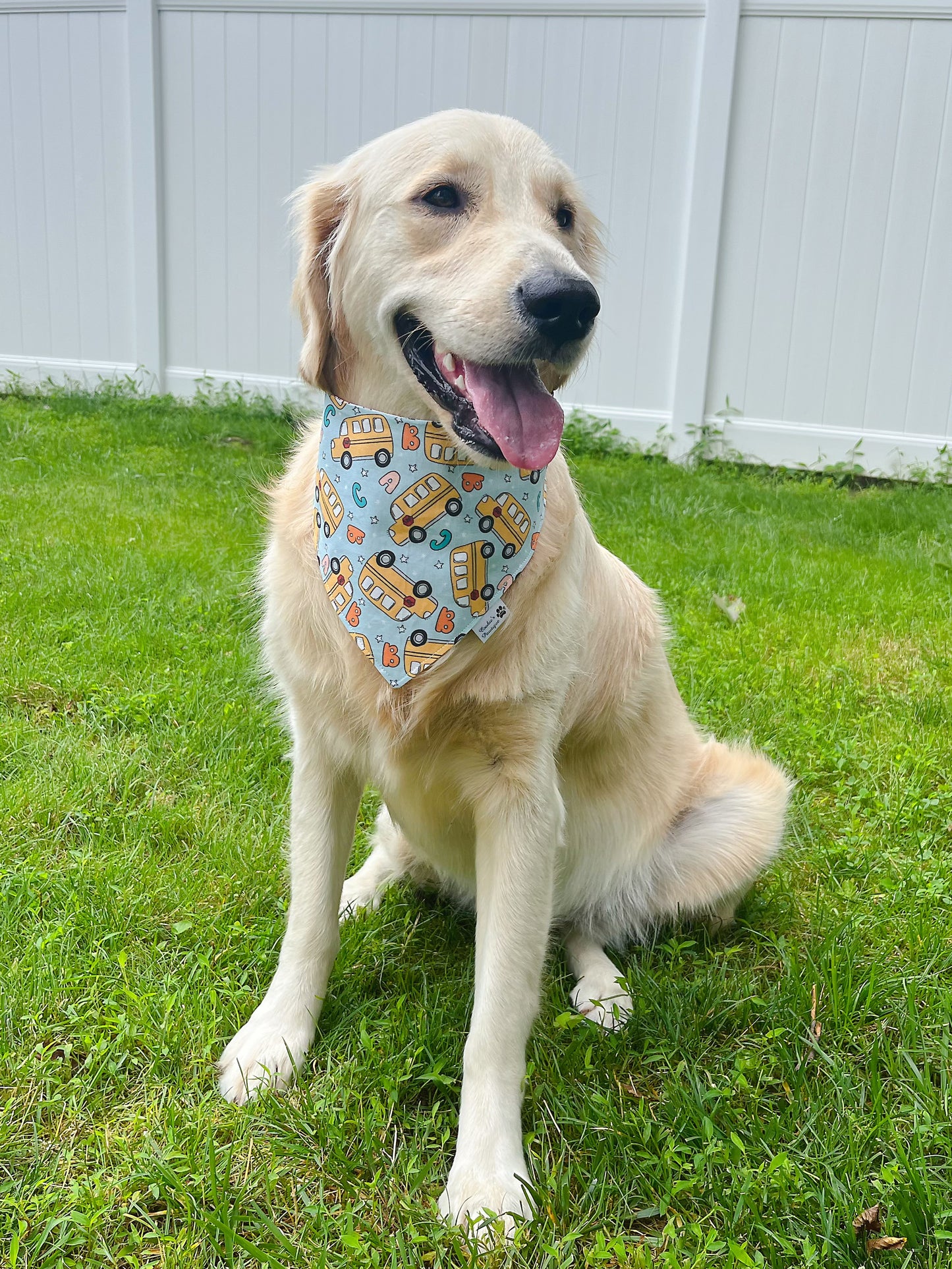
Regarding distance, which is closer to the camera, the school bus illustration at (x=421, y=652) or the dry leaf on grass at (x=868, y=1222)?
the dry leaf on grass at (x=868, y=1222)

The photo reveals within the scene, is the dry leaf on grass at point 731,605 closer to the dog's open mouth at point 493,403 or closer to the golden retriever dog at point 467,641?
the golden retriever dog at point 467,641

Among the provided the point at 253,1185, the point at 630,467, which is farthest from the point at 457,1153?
the point at 630,467

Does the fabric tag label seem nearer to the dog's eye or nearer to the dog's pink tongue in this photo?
the dog's pink tongue

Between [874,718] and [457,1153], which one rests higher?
[457,1153]

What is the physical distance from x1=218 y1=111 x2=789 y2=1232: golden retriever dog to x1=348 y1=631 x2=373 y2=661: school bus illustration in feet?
0.07

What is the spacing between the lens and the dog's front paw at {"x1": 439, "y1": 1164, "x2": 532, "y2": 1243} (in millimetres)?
1435

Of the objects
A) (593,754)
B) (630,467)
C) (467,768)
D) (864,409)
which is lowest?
(630,467)

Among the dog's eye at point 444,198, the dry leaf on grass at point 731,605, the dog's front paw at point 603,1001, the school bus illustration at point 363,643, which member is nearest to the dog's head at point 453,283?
the dog's eye at point 444,198

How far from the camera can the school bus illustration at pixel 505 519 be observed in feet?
5.58

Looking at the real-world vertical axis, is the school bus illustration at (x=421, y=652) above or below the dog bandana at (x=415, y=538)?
below

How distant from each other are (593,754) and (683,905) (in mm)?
411

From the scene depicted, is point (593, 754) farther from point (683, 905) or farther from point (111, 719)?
point (111, 719)

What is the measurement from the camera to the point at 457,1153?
4.98ft

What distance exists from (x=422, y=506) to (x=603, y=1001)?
3.38ft
